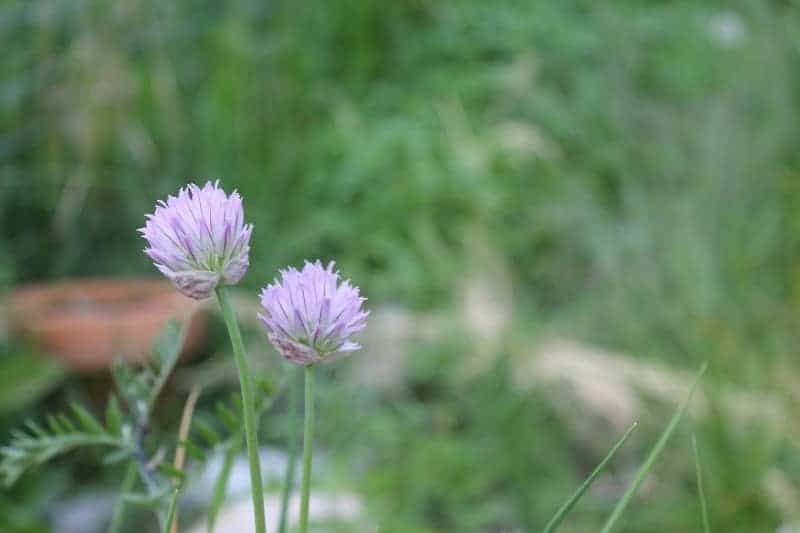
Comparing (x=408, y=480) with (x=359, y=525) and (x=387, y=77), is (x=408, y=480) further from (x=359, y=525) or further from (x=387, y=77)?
(x=387, y=77)

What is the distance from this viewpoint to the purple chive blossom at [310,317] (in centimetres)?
42

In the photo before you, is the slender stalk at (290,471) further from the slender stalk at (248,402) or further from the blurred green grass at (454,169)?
the blurred green grass at (454,169)

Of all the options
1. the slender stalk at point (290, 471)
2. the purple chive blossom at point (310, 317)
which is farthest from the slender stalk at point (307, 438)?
the slender stalk at point (290, 471)

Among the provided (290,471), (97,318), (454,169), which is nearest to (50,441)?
(290,471)

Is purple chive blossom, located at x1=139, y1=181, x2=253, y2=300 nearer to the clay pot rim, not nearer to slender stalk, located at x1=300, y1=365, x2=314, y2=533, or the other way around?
slender stalk, located at x1=300, y1=365, x2=314, y2=533

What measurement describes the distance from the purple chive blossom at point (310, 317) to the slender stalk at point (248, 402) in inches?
0.5

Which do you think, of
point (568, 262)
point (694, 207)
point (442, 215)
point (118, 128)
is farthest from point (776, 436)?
point (118, 128)

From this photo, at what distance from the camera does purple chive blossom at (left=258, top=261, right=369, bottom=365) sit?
42 centimetres

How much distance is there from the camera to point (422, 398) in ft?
9.33

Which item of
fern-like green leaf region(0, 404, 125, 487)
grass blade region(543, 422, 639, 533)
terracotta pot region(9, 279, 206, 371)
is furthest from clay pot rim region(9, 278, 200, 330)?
grass blade region(543, 422, 639, 533)

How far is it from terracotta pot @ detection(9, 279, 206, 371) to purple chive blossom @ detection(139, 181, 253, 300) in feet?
7.41

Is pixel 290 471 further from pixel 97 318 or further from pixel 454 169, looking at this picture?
pixel 454 169

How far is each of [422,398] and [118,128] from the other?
1.22 meters

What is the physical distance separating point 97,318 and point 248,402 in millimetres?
2568
